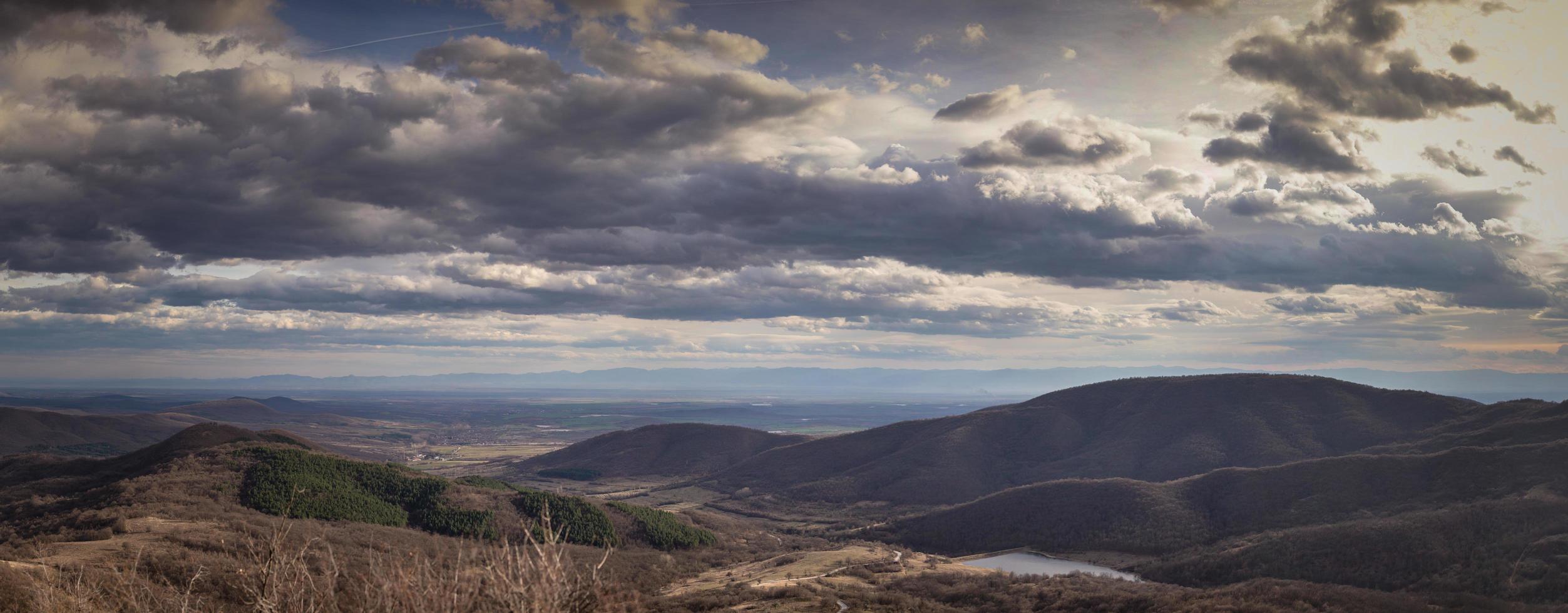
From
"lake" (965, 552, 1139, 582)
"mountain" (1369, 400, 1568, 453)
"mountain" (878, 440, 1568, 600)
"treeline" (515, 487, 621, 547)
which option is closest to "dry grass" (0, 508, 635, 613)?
"treeline" (515, 487, 621, 547)

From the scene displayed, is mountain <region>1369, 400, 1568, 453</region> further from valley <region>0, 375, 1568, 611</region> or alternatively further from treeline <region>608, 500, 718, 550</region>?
treeline <region>608, 500, 718, 550</region>

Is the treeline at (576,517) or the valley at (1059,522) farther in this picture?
the treeline at (576,517)

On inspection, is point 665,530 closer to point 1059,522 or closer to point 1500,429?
point 1059,522

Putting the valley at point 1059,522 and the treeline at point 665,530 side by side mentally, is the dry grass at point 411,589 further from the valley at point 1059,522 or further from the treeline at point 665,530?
the treeline at point 665,530

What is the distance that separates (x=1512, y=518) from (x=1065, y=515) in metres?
56.5

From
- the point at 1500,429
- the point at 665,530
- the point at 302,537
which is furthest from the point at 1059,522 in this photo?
the point at 302,537

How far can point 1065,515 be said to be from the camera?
13200cm

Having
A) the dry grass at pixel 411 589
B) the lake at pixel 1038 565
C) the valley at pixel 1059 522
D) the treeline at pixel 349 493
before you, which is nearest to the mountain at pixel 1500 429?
the valley at pixel 1059 522

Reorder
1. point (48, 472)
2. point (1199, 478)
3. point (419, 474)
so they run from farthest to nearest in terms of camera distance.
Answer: point (1199, 478)
point (419, 474)
point (48, 472)

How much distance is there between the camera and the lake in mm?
102188

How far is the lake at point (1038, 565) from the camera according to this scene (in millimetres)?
102188

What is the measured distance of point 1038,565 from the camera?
111688mm

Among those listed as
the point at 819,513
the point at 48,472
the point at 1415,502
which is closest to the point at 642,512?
the point at 819,513

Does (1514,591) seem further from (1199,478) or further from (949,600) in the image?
(1199,478)
